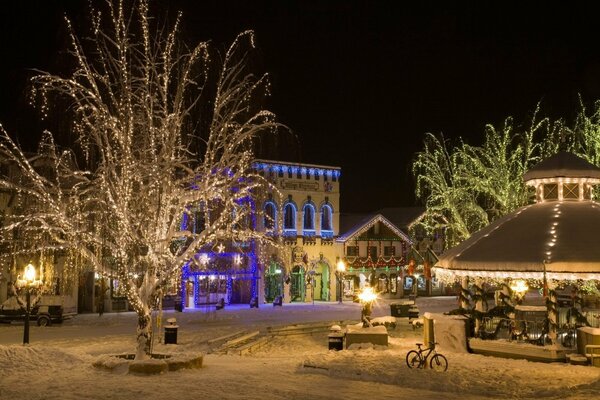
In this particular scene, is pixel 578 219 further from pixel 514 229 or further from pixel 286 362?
pixel 286 362

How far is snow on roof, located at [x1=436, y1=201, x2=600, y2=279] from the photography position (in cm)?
2073

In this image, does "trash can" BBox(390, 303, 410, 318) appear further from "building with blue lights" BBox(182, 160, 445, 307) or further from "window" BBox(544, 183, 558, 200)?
"window" BBox(544, 183, 558, 200)

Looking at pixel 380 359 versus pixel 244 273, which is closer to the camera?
pixel 380 359

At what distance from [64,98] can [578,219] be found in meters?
17.5

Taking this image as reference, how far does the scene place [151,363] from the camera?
16734mm

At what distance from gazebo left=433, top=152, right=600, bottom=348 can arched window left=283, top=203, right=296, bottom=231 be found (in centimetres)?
2270

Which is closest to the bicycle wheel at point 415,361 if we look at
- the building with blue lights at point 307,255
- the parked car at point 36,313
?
the parked car at point 36,313

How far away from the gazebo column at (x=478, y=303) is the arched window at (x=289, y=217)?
24.1m

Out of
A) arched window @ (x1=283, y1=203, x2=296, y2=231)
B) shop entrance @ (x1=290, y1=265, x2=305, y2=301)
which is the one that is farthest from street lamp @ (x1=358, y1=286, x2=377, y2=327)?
shop entrance @ (x1=290, y1=265, x2=305, y2=301)

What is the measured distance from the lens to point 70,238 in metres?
18.6

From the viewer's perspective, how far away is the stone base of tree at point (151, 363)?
1670 cm

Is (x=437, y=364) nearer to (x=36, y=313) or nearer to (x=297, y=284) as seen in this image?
(x=36, y=313)

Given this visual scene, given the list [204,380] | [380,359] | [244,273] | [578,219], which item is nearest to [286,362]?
[380,359]

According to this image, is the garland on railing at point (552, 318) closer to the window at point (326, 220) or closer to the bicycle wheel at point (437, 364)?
the bicycle wheel at point (437, 364)
